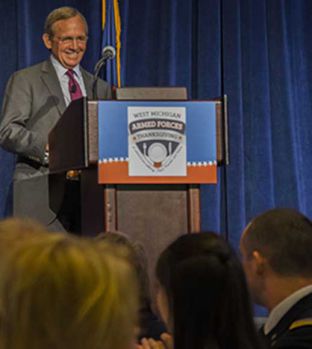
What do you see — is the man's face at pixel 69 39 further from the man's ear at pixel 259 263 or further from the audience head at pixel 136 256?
the man's ear at pixel 259 263

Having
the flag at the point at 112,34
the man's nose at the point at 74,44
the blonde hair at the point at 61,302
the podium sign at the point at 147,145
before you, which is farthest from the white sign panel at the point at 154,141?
the blonde hair at the point at 61,302

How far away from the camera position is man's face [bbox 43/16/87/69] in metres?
4.26

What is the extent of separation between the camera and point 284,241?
2287 mm

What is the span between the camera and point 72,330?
3.13 ft

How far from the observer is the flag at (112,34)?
493 centimetres

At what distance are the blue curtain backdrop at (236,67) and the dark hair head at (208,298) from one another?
3.59 meters

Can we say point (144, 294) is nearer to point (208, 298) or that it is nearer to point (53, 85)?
point (208, 298)

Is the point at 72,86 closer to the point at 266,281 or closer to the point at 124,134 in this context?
the point at 124,134

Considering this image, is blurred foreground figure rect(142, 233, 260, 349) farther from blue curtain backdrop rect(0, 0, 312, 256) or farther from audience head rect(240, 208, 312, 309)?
blue curtain backdrop rect(0, 0, 312, 256)

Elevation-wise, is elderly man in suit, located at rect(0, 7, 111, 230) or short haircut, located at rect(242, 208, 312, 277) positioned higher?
elderly man in suit, located at rect(0, 7, 111, 230)

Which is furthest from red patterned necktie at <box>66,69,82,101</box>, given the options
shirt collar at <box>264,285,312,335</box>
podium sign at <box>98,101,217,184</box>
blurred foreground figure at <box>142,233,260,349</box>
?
blurred foreground figure at <box>142,233,260,349</box>

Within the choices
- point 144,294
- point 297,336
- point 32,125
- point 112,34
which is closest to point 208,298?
point 297,336

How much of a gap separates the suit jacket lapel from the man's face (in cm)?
9

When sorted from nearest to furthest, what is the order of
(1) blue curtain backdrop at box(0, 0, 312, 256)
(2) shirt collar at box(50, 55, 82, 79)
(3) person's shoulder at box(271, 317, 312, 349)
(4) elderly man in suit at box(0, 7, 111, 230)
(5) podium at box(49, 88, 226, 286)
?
1. (3) person's shoulder at box(271, 317, 312, 349)
2. (5) podium at box(49, 88, 226, 286)
3. (4) elderly man in suit at box(0, 7, 111, 230)
4. (2) shirt collar at box(50, 55, 82, 79)
5. (1) blue curtain backdrop at box(0, 0, 312, 256)
